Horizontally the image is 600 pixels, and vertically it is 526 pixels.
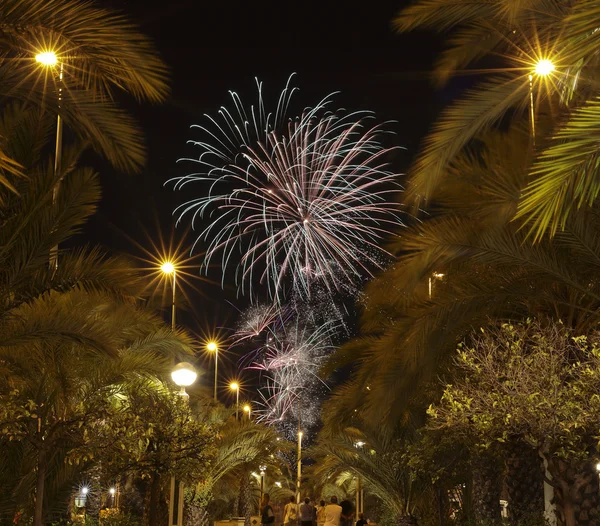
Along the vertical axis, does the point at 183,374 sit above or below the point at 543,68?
below

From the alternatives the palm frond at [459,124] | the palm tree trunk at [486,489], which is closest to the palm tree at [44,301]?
the palm frond at [459,124]

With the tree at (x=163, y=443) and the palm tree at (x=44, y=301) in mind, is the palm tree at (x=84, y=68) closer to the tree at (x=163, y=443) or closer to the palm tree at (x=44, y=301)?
the palm tree at (x=44, y=301)

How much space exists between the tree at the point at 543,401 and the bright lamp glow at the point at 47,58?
271 inches

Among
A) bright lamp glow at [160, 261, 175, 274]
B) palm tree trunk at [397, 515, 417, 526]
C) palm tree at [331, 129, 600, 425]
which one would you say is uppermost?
bright lamp glow at [160, 261, 175, 274]

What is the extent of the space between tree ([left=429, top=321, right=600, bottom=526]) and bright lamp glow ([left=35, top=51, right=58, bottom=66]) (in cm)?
689

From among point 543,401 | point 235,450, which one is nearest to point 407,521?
point 235,450

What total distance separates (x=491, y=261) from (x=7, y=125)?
22.1ft

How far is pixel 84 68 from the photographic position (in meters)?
9.37

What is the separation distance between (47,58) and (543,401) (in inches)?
302

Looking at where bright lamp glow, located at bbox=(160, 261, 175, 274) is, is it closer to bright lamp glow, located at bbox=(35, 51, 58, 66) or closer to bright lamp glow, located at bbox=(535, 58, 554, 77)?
bright lamp glow, located at bbox=(535, 58, 554, 77)

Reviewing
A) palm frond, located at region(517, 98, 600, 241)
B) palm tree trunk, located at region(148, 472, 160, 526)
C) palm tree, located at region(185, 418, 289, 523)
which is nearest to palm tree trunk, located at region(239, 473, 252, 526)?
palm tree, located at region(185, 418, 289, 523)

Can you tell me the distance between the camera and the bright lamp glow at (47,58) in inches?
351

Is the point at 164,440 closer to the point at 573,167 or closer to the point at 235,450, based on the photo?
the point at 573,167

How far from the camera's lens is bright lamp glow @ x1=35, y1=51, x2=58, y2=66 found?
29.2 ft
